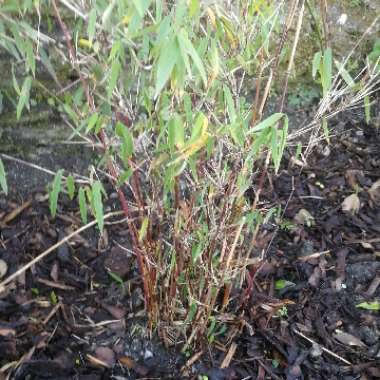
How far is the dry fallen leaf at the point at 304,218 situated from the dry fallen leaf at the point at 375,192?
310 mm

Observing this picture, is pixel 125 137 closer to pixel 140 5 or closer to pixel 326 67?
pixel 140 5

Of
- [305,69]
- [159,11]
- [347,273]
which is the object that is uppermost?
[159,11]

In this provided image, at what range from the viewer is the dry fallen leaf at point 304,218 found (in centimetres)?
223

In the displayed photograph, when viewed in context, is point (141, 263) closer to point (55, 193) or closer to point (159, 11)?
point (55, 193)

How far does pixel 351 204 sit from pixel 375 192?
Result: 0.48ft

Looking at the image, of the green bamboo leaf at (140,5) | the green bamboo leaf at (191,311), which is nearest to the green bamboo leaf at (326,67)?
the green bamboo leaf at (140,5)

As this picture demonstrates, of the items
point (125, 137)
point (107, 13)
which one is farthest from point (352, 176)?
point (107, 13)

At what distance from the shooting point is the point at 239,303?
184cm

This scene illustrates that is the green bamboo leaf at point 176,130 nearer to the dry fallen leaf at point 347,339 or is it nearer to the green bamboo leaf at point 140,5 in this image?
the green bamboo leaf at point 140,5

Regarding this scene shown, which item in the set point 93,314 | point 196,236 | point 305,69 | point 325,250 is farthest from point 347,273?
point 305,69

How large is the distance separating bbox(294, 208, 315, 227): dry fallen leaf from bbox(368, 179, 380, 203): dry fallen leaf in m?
0.31

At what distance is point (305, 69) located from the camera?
274cm

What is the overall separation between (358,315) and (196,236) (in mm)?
784

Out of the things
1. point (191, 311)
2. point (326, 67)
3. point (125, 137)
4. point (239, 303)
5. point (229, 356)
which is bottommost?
point (229, 356)
